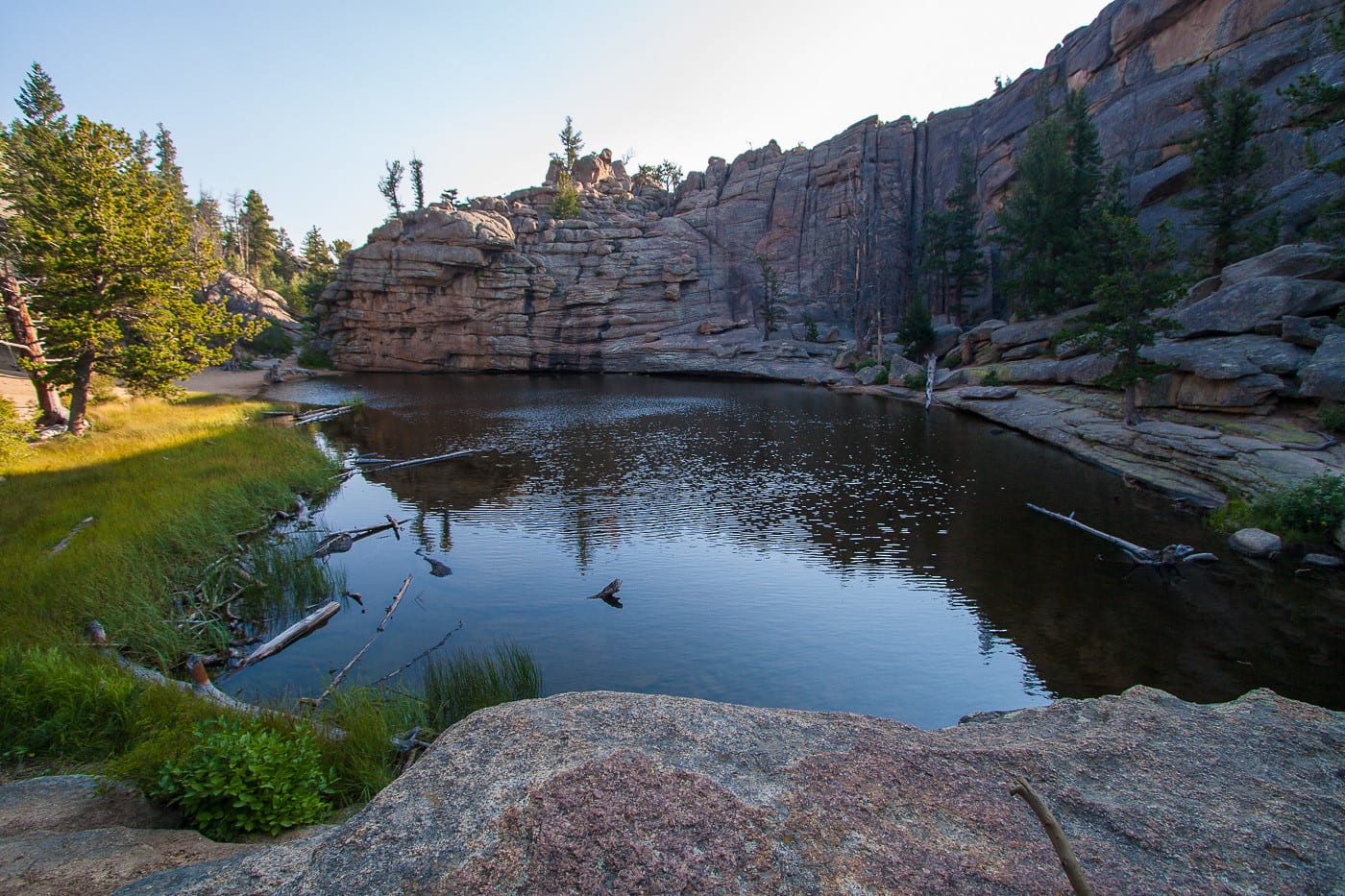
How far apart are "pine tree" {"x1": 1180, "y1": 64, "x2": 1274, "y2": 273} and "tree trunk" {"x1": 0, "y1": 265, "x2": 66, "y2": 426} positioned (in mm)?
45665

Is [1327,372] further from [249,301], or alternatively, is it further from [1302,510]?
[249,301]

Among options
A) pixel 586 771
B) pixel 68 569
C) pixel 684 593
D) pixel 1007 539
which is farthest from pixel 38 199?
pixel 1007 539

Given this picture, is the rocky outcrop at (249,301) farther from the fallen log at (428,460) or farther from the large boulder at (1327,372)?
the large boulder at (1327,372)

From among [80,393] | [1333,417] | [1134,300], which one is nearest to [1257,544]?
[1333,417]

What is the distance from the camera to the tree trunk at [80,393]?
19625mm

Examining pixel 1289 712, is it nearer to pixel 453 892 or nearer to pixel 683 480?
pixel 453 892

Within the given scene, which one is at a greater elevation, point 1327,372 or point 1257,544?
point 1327,372

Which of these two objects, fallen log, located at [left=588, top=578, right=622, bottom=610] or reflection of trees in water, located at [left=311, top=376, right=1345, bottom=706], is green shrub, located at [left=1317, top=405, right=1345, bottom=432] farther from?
fallen log, located at [left=588, top=578, right=622, bottom=610]

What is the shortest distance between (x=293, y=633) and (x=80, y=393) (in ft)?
51.6

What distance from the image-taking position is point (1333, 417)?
17734mm

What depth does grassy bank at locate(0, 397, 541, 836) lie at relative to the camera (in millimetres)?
5418

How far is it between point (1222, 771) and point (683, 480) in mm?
18140

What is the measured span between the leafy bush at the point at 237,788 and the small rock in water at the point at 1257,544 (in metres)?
18.7

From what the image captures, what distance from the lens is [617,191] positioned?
7788cm
